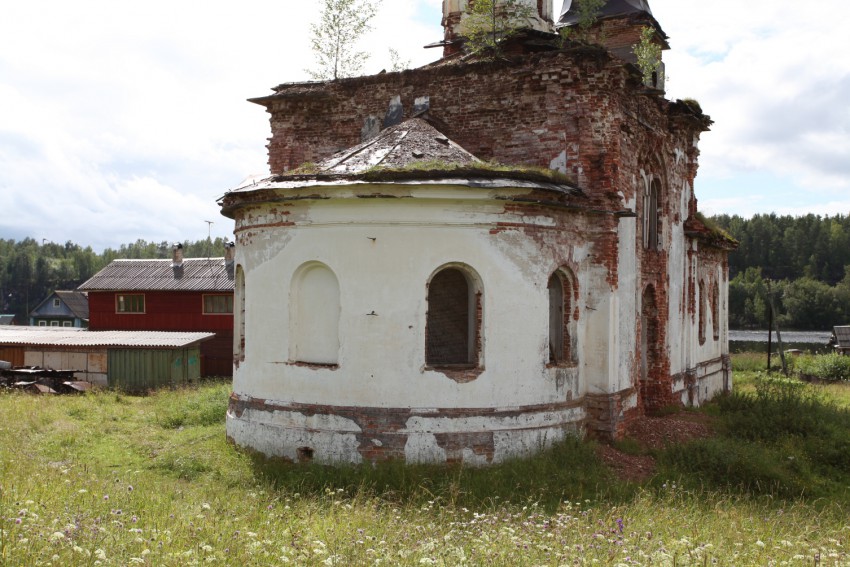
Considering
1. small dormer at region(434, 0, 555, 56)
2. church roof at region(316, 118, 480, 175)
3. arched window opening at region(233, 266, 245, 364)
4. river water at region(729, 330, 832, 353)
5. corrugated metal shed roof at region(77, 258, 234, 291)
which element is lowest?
river water at region(729, 330, 832, 353)

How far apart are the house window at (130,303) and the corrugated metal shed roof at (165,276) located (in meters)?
0.42

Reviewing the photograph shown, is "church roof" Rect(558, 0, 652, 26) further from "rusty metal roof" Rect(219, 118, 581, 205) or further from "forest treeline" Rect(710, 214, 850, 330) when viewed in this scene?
"forest treeline" Rect(710, 214, 850, 330)

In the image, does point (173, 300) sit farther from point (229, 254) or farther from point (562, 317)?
point (562, 317)

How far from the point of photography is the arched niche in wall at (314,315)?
451 inches

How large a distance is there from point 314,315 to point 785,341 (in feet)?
188

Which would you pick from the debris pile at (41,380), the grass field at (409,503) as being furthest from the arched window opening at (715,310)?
the debris pile at (41,380)

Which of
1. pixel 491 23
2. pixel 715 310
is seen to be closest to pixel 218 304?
pixel 715 310

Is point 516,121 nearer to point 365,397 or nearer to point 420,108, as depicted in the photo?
point 420,108

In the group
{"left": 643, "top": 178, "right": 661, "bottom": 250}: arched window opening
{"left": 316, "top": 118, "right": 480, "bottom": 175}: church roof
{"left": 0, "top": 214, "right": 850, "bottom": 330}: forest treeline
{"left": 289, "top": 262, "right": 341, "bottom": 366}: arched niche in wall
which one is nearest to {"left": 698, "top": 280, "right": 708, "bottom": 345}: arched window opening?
{"left": 643, "top": 178, "right": 661, "bottom": 250}: arched window opening

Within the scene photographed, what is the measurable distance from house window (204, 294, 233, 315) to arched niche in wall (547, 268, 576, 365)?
18.7 m

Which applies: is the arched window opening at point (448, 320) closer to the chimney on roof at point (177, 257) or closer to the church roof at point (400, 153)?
the church roof at point (400, 153)

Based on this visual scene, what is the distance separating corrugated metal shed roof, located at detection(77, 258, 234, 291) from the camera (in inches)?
1145

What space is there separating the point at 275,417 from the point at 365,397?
Result: 161cm

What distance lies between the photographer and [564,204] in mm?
11672
